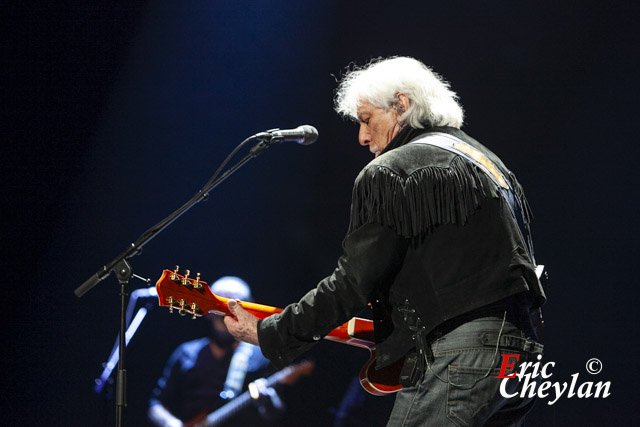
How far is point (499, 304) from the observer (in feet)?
6.10

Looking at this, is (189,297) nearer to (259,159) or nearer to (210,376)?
(210,376)

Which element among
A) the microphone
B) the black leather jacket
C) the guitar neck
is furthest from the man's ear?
the guitar neck

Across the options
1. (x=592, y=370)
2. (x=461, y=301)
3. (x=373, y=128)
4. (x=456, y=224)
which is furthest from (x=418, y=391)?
(x=592, y=370)

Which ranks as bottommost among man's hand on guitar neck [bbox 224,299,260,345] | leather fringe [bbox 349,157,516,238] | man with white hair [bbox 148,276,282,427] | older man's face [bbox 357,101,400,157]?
man with white hair [bbox 148,276,282,427]

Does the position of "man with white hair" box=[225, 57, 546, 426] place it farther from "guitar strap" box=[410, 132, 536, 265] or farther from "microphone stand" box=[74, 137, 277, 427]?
"microphone stand" box=[74, 137, 277, 427]

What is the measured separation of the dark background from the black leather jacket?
2.76m

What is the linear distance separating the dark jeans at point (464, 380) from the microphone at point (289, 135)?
1.11m

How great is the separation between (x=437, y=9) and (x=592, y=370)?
2694 millimetres

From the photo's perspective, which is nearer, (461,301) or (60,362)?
(461,301)

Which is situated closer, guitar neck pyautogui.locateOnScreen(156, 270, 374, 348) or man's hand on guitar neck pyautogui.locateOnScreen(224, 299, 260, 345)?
man's hand on guitar neck pyautogui.locateOnScreen(224, 299, 260, 345)

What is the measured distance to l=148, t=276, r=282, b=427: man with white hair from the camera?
4.55 meters

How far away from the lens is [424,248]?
6.31 feet

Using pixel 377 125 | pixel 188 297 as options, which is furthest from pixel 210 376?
pixel 377 125

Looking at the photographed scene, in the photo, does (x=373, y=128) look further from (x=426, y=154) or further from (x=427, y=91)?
(x=426, y=154)
